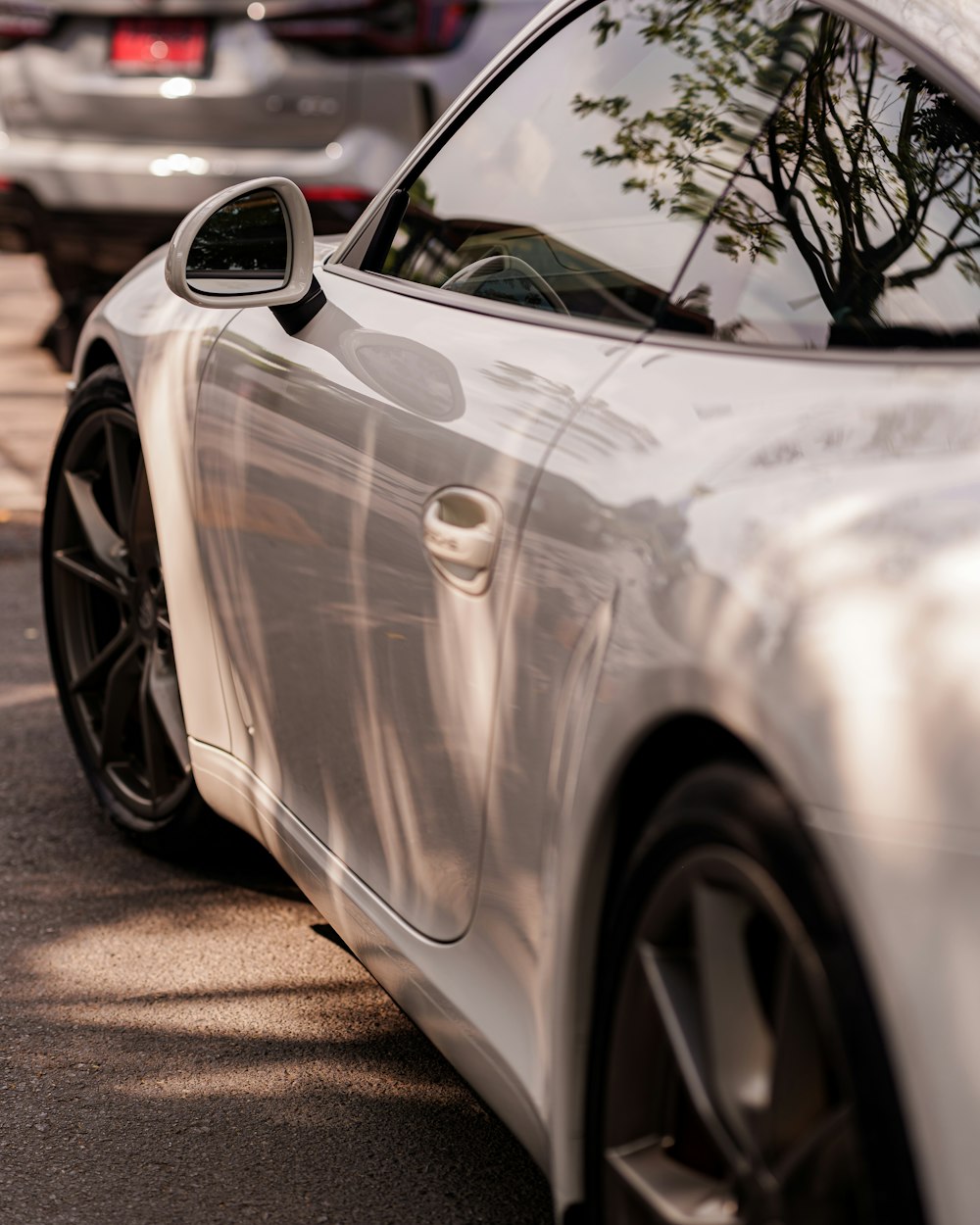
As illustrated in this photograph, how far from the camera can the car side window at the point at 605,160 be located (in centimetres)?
212

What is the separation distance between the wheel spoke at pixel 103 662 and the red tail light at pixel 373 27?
368 centimetres

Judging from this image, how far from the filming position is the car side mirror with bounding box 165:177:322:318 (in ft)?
8.96

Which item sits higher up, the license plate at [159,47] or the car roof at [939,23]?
the car roof at [939,23]

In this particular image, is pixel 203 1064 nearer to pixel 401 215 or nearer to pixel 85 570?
pixel 85 570

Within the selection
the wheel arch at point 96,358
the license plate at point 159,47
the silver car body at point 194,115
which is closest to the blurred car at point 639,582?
the wheel arch at point 96,358

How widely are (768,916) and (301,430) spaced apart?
1.28m

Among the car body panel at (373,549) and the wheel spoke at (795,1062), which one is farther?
the car body panel at (373,549)

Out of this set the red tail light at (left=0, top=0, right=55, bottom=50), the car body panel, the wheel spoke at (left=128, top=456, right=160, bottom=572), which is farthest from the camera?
the red tail light at (left=0, top=0, right=55, bottom=50)

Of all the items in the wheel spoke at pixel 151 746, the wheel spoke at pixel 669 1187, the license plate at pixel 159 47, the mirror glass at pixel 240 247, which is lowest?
the wheel spoke at pixel 151 746

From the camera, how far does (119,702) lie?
11.7 ft

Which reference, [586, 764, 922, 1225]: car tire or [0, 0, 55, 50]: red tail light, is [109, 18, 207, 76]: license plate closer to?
[0, 0, 55, 50]: red tail light

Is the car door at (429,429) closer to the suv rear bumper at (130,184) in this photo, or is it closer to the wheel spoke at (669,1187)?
the wheel spoke at (669,1187)

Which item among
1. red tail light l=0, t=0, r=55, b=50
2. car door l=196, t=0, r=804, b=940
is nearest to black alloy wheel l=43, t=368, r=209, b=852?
car door l=196, t=0, r=804, b=940

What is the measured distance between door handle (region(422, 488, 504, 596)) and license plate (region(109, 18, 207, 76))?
529cm
